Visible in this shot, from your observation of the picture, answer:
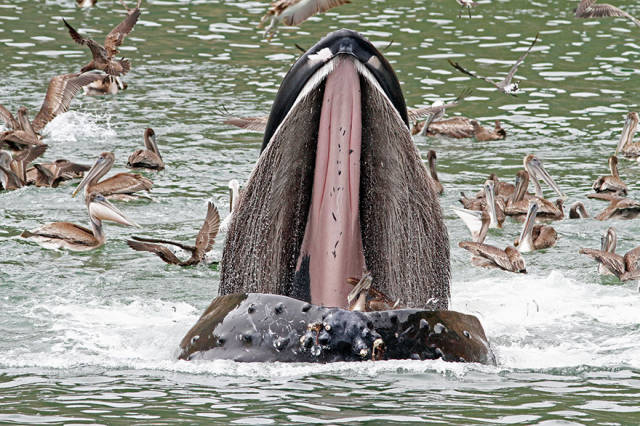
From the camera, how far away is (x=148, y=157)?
13586mm

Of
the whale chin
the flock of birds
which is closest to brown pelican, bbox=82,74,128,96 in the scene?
the flock of birds

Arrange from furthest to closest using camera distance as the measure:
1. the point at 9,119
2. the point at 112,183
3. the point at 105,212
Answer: the point at 9,119 < the point at 112,183 < the point at 105,212

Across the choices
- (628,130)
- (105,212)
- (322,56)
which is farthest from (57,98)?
(322,56)

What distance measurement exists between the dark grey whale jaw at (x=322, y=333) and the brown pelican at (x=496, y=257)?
4539mm

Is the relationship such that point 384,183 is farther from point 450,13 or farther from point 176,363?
point 450,13

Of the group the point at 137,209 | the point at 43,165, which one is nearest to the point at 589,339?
the point at 137,209

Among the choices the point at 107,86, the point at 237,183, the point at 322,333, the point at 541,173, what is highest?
the point at 107,86

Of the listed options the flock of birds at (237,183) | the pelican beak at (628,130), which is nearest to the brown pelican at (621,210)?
the flock of birds at (237,183)

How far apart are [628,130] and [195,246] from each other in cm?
646

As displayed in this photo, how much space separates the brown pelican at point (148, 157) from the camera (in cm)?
1355

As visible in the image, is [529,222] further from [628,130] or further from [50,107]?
[50,107]

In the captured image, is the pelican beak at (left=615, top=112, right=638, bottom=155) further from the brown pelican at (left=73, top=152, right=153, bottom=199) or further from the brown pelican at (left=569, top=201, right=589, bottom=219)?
the brown pelican at (left=73, top=152, right=153, bottom=199)

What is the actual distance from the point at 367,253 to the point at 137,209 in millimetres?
6895

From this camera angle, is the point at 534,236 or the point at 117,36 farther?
the point at 117,36
